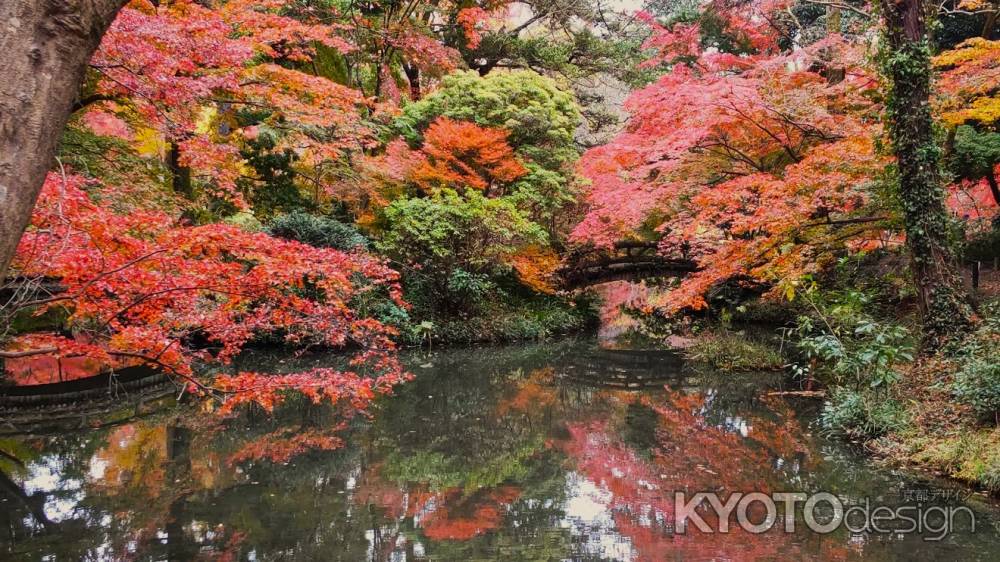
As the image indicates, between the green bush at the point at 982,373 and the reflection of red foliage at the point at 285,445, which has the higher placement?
the green bush at the point at 982,373

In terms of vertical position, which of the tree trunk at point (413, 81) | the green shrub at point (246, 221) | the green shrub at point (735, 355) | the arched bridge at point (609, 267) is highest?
the tree trunk at point (413, 81)

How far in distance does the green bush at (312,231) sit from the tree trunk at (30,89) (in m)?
9.09

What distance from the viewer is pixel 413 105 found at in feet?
39.6

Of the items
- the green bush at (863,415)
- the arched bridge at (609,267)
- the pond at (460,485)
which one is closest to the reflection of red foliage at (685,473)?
the pond at (460,485)

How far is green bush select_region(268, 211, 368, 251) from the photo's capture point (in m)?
10.1

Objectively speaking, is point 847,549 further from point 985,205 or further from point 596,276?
point 985,205

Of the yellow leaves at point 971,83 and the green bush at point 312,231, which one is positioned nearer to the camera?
the yellow leaves at point 971,83

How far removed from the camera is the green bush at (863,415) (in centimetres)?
532

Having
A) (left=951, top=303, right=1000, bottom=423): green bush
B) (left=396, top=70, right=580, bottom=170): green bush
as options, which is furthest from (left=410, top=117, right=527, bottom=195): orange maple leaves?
(left=951, top=303, right=1000, bottom=423): green bush

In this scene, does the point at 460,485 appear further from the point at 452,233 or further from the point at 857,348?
the point at 452,233

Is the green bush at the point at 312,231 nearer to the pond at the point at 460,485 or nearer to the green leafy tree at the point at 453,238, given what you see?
the green leafy tree at the point at 453,238

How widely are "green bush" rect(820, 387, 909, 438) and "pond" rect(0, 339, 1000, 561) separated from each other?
195 millimetres

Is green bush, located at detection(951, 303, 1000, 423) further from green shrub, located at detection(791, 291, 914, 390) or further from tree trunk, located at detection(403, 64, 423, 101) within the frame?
tree trunk, located at detection(403, 64, 423, 101)

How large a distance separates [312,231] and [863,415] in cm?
841
